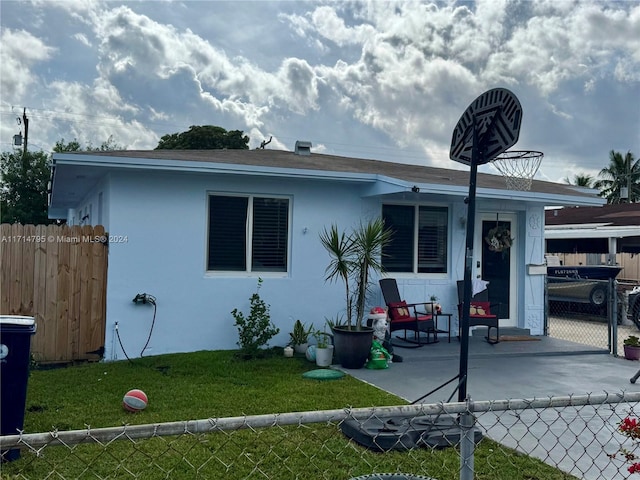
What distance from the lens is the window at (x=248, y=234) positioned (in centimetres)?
851

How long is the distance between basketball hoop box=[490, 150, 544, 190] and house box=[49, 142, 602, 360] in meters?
0.34

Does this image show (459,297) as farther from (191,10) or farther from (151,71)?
(151,71)

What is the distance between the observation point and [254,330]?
8.04 metres

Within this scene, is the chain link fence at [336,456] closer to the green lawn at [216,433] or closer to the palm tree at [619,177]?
the green lawn at [216,433]

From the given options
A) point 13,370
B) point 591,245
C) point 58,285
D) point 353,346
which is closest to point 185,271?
point 58,285

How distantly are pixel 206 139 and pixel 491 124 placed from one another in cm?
2706

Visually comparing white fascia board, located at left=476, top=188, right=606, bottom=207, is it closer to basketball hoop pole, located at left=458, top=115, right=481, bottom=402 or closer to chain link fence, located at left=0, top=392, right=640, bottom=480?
chain link fence, located at left=0, top=392, right=640, bottom=480

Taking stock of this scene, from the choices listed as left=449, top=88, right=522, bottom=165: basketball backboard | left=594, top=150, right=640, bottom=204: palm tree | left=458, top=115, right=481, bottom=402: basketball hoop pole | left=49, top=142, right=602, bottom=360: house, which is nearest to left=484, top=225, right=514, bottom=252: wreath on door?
left=49, top=142, right=602, bottom=360: house

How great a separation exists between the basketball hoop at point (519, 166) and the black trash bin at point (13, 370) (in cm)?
628

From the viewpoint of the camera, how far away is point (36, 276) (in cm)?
774

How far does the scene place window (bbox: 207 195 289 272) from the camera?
335 inches

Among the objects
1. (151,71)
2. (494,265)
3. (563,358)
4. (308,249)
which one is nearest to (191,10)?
(308,249)

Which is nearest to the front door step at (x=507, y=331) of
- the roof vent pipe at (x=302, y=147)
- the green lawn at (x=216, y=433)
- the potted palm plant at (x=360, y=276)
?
the potted palm plant at (x=360, y=276)

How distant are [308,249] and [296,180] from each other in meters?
1.13
